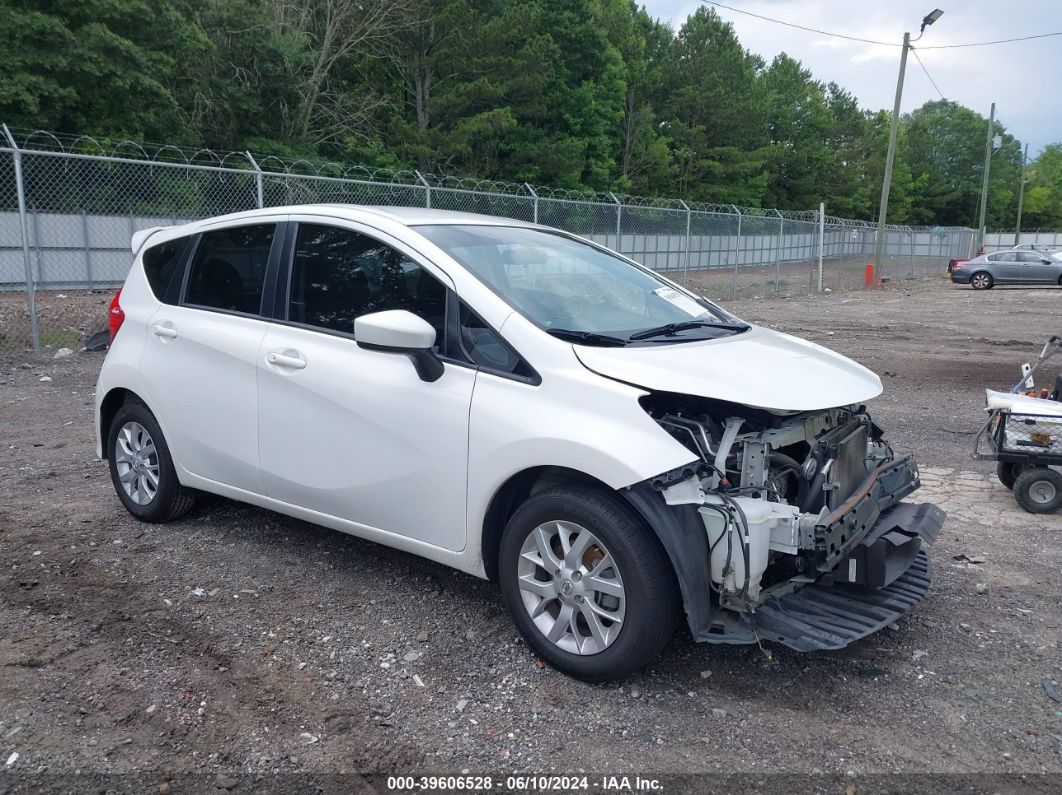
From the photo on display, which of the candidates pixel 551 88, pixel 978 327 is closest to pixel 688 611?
pixel 978 327

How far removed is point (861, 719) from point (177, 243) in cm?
418

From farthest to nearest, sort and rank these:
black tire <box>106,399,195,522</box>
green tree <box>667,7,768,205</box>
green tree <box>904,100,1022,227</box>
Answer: green tree <box>904,100,1022,227</box>
green tree <box>667,7,768,205</box>
black tire <box>106,399,195,522</box>

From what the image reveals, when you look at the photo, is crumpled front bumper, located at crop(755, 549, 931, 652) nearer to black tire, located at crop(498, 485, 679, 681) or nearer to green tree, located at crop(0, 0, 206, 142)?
black tire, located at crop(498, 485, 679, 681)

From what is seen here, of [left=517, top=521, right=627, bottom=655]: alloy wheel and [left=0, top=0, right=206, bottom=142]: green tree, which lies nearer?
[left=517, top=521, right=627, bottom=655]: alloy wheel

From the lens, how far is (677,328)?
3.91 m

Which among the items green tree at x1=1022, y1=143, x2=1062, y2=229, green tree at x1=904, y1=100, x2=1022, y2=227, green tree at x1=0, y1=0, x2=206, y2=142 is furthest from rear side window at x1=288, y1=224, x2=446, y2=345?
green tree at x1=1022, y1=143, x2=1062, y2=229

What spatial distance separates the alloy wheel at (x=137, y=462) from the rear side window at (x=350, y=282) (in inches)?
53.8

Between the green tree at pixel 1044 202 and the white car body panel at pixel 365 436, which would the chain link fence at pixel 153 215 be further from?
the green tree at pixel 1044 202

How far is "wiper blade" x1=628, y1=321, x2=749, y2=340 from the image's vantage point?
3723 millimetres

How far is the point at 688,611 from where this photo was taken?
3.07 m

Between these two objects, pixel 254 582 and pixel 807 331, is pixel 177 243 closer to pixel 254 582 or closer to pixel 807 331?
pixel 254 582

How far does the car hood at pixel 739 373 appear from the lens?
3.20 m

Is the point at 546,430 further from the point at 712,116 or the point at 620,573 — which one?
the point at 712,116

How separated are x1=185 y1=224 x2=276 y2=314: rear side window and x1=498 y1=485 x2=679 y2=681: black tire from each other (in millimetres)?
2005
